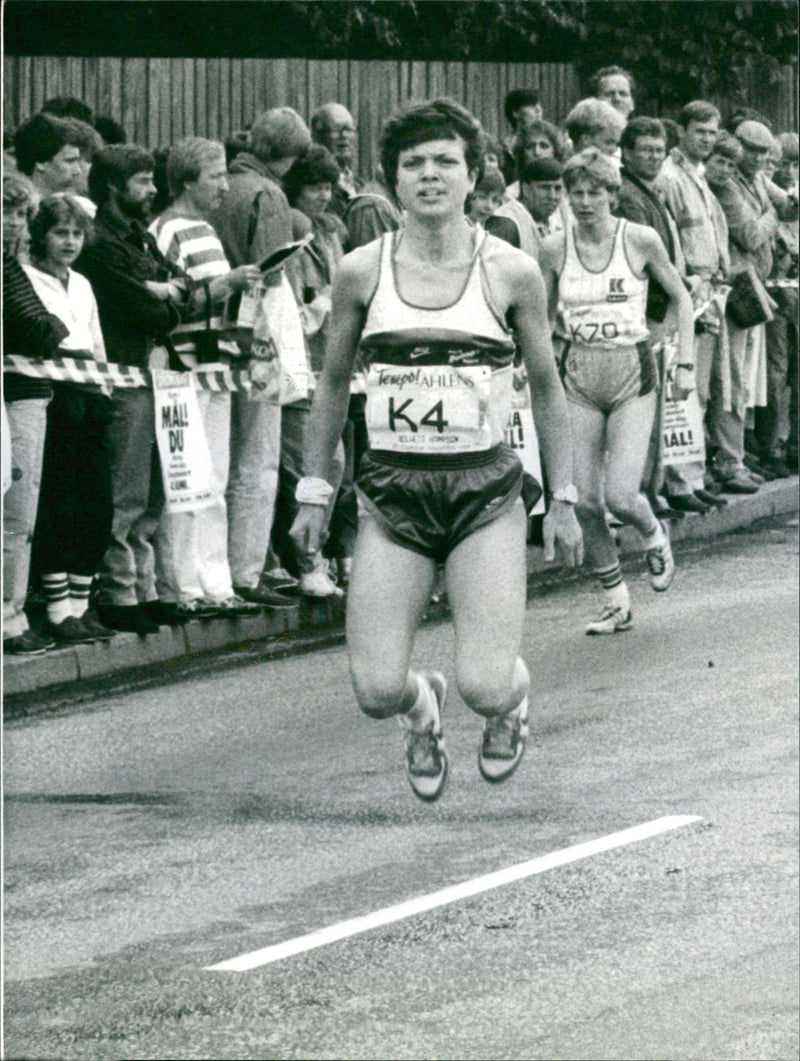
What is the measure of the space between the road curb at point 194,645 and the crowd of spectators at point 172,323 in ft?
2.34

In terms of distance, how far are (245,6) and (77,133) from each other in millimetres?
A: 6992

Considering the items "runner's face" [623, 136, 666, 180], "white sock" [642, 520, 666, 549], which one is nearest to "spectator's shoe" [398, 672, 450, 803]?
"white sock" [642, 520, 666, 549]

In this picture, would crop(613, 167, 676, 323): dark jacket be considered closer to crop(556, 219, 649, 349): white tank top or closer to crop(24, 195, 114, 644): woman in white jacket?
crop(556, 219, 649, 349): white tank top

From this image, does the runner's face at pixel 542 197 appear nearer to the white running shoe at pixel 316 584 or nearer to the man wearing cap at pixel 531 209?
the man wearing cap at pixel 531 209

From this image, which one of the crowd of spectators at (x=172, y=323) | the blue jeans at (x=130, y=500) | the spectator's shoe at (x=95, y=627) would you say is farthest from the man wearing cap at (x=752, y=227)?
the spectator's shoe at (x=95, y=627)

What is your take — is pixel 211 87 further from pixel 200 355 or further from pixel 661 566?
pixel 661 566

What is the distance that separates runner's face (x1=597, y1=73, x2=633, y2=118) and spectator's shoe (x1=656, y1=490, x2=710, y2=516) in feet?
8.14

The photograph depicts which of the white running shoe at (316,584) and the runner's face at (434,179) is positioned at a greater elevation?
the runner's face at (434,179)

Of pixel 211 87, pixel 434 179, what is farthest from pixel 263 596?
pixel 211 87

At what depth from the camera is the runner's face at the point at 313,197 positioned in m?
11.4

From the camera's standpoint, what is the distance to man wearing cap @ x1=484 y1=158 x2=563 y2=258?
6.54 metres

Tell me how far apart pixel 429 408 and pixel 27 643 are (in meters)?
8.75

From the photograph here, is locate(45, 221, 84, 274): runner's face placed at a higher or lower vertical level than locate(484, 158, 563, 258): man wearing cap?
lower

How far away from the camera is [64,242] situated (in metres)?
11.8
